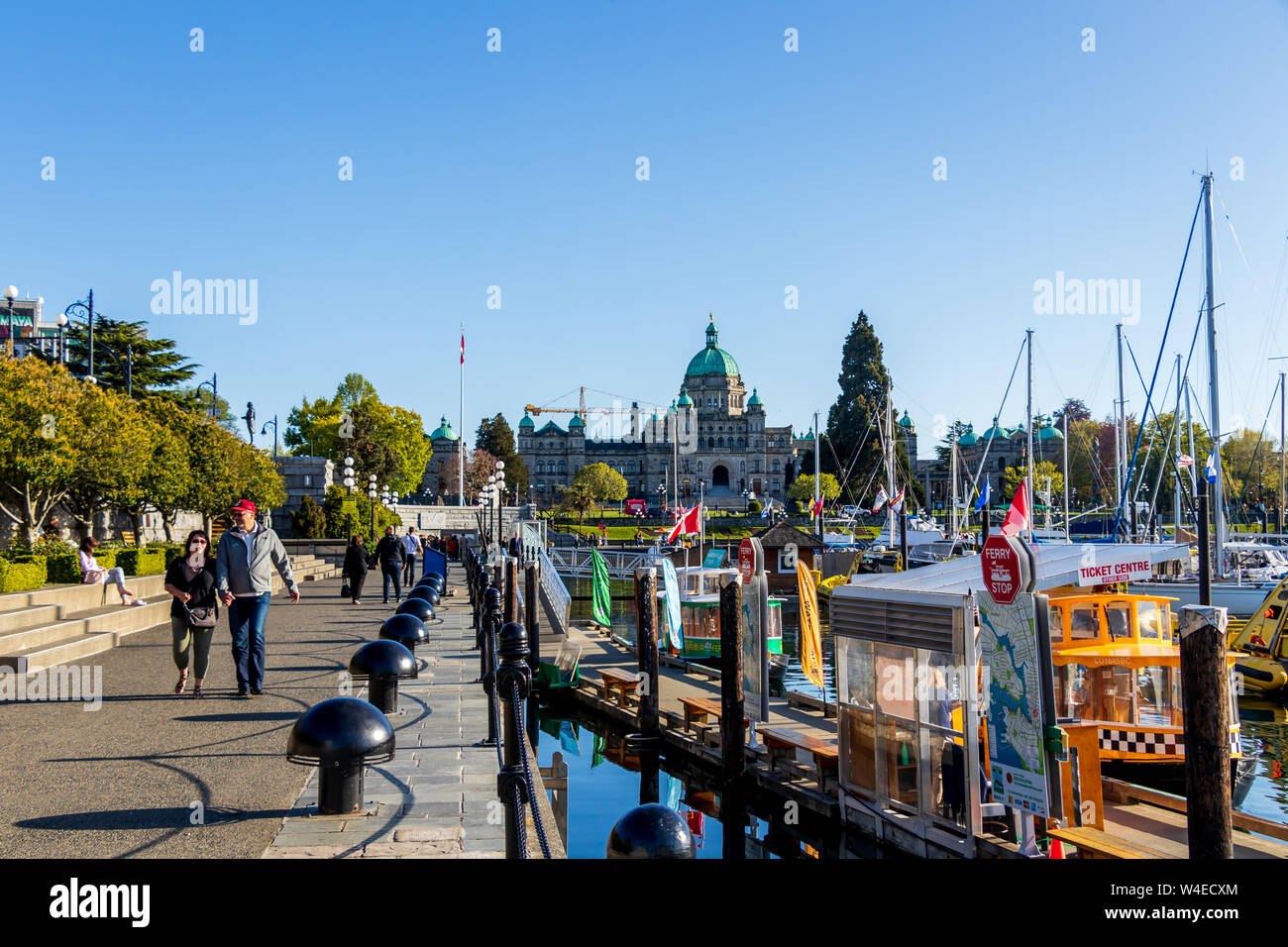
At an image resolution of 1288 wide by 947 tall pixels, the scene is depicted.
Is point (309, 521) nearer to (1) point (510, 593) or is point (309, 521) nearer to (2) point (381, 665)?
(1) point (510, 593)

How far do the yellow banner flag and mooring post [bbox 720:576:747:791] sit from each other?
14.5 ft

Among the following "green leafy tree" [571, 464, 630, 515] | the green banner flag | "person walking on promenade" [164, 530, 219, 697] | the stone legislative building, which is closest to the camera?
"person walking on promenade" [164, 530, 219, 697]

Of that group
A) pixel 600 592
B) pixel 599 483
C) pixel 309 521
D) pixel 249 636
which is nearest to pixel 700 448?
pixel 599 483

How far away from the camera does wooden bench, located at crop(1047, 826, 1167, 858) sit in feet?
26.0

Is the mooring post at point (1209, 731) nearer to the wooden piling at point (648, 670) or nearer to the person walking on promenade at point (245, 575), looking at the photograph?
the person walking on promenade at point (245, 575)

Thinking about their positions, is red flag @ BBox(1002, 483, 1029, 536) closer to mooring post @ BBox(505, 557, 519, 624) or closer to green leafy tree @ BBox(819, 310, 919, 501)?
mooring post @ BBox(505, 557, 519, 624)

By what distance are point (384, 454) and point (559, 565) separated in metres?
28.7

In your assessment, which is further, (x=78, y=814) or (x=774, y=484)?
(x=774, y=484)

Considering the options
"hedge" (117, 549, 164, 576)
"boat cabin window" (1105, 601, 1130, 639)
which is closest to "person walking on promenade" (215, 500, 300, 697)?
"boat cabin window" (1105, 601, 1130, 639)

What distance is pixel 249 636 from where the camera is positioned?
1067 cm
